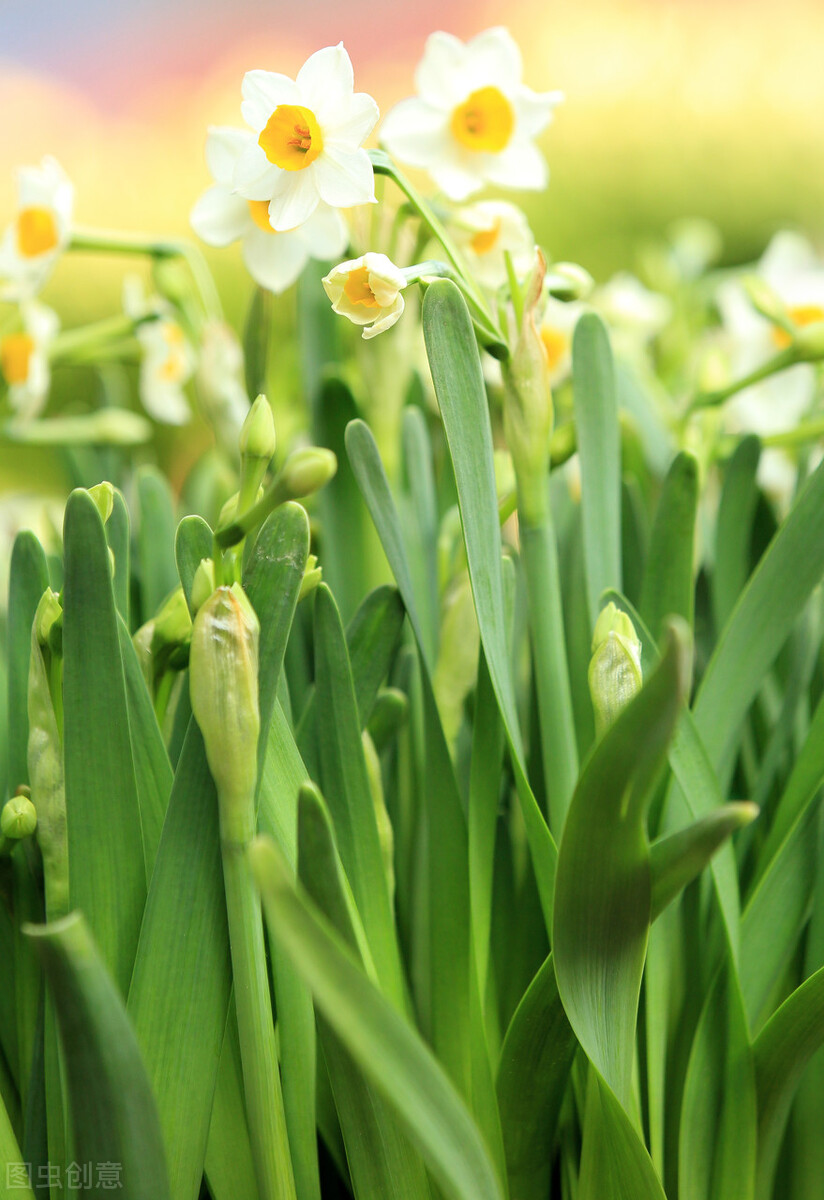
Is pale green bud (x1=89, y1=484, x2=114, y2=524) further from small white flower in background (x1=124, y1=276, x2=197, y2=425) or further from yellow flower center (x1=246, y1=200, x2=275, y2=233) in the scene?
small white flower in background (x1=124, y1=276, x2=197, y2=425)

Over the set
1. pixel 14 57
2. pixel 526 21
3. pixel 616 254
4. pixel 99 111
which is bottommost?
pixel 616 254

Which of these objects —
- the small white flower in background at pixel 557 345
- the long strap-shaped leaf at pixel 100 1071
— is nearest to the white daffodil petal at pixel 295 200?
the long strap-shaped leaf at pixel 100 1071

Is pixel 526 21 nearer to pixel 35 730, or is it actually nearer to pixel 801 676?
pixel 801 676

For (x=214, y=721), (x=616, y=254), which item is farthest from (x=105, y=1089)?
(x=616, y=254)

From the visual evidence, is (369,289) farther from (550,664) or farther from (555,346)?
(555,346)

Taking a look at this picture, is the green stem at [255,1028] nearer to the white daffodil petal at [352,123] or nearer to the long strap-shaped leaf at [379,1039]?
the long strap-shaped leaf at [379,1039]

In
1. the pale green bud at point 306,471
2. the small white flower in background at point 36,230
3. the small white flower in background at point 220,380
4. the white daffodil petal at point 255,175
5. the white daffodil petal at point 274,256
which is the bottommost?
the pale green bud at point 306,471

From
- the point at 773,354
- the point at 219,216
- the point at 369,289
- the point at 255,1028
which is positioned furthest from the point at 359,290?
→ the point at 773,354
